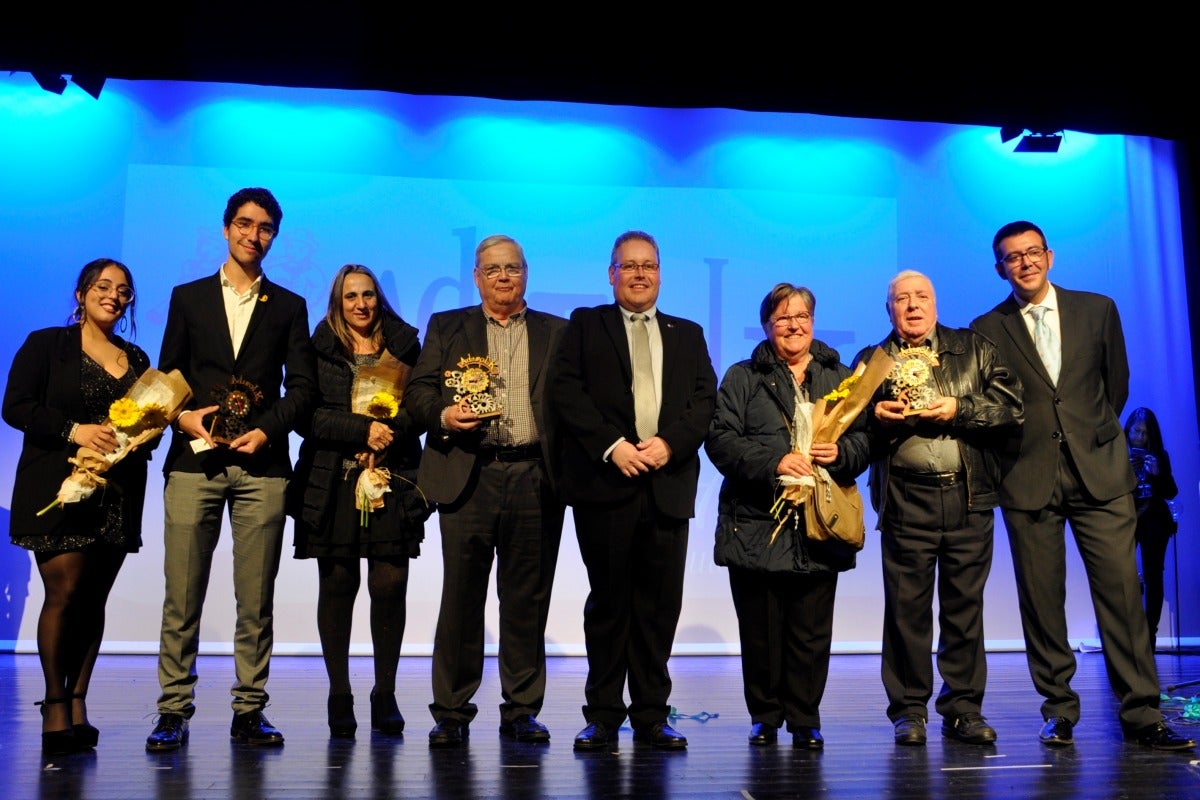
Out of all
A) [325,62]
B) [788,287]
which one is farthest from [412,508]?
[325,62]

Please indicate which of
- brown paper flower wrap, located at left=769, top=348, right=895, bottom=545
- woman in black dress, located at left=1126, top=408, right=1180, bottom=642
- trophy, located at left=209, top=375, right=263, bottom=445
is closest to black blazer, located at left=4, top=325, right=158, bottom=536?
trophy, located at left=209, top=375, right=263, bottom=445

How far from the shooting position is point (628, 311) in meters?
3.72

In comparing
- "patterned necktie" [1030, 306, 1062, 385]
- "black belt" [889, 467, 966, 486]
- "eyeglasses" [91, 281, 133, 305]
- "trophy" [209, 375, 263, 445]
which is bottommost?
"black belt" [889, 467, 966, 486]

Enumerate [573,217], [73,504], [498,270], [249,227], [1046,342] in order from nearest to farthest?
[73,504] → [249,227] → [498,270] → [1046,342] → [573,217]

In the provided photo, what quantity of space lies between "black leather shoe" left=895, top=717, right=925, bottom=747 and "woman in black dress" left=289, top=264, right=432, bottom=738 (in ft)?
5.62

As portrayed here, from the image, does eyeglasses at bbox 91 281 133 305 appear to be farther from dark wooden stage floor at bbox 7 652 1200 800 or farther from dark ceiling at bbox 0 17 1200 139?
dark ceiling at bbox 0 17 1200 139

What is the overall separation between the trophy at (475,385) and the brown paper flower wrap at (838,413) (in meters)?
1.01

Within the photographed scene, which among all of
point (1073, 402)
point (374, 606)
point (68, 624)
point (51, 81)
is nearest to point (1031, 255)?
point (1073, 402)

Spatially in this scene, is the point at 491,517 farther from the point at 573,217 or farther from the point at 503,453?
the point at 573,217

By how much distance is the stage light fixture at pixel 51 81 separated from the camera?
6336mm

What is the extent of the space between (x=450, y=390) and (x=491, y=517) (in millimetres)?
460

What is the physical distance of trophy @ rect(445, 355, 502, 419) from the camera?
3.54 meters

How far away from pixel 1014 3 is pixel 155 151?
5.17 meters

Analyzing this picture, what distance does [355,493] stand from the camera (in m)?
3.69
